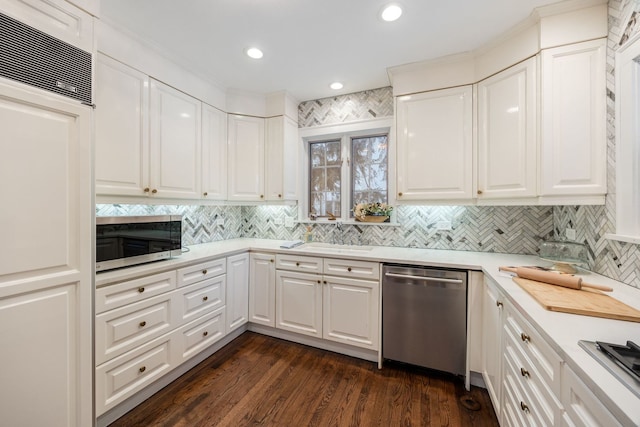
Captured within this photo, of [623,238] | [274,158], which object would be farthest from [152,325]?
[623,238]

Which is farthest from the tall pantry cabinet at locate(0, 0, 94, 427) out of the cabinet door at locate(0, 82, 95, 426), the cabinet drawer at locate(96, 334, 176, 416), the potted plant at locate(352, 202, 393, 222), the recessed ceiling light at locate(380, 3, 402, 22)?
the potted plant at locate(352, 202, 393, 222)

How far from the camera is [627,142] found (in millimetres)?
1371

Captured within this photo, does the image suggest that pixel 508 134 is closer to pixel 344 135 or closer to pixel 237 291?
pixel 344 135

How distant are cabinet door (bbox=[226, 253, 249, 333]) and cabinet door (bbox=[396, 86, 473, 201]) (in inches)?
67.6

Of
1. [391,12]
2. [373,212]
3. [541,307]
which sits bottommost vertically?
[541,307]

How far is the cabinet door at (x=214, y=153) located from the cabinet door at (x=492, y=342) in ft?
8.39

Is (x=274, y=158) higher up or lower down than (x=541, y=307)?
higher up

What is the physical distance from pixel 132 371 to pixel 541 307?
7.77ft

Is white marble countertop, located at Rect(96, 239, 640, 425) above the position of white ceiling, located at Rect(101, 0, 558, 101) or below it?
below

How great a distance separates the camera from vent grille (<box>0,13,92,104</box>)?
1046mm

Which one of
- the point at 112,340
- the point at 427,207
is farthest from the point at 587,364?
the point at 112,340

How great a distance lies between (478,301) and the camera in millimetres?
1867

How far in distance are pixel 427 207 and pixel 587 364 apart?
76.5 inches

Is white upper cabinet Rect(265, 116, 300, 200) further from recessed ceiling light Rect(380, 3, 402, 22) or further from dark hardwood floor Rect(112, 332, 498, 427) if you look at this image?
dark hardwood floor Rect(112, 332, 498, 427)
